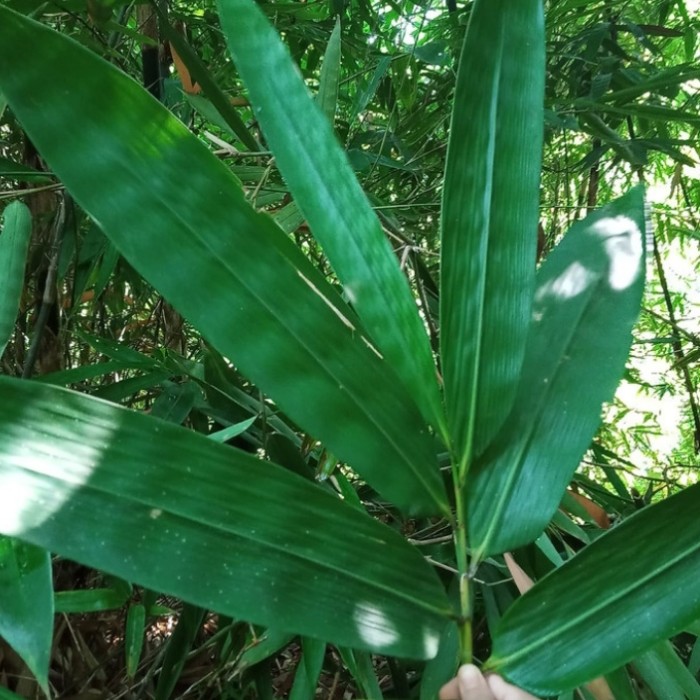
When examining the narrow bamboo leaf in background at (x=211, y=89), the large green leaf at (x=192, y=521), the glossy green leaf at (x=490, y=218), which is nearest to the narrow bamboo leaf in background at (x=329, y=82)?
the narrow bamboo leaf in background at (x=211, y=89)

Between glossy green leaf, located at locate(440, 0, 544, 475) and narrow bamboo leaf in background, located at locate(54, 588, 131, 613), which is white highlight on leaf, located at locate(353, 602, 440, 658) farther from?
narrow bamboo leaf in background, located at locate(54, 588, 131, 613)

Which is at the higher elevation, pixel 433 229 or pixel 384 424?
pixel 433 229

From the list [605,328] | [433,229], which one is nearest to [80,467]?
[605,328]

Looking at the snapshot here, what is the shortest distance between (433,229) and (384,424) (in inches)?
32.1

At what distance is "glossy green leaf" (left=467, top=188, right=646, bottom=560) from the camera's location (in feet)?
0.96

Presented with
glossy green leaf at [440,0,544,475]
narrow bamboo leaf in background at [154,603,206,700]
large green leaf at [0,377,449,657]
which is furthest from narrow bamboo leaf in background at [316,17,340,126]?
narrow bamboo leaf in background at [154,603,206,700]

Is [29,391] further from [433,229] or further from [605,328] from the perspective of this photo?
[433,229]

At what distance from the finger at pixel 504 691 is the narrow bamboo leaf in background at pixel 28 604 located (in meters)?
0.21

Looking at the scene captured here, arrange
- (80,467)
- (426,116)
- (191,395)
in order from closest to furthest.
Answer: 1. (80,467)
2. (191,395)
3. (426,116)

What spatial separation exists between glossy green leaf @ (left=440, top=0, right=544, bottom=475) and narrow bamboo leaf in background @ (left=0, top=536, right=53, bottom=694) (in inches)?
8.7

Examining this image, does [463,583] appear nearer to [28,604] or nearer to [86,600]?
[28,604]

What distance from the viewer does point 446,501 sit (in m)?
0.30

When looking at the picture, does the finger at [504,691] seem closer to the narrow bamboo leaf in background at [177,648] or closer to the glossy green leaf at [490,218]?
the glossy green leaf at [490,218]

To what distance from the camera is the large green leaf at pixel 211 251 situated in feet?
0.78
